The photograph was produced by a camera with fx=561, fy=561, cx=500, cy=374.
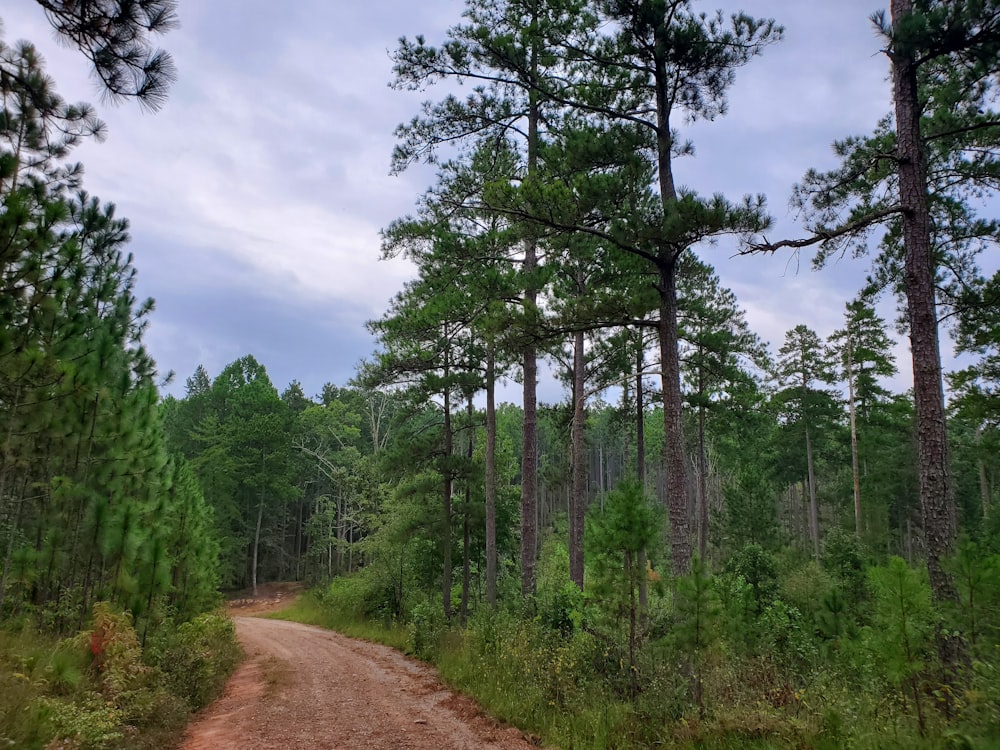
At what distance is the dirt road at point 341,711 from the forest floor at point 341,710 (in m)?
0.01

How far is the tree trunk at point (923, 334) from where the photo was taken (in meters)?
6.32

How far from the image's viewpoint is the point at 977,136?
8812 mm

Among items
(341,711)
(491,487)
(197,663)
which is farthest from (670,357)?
(197,663)

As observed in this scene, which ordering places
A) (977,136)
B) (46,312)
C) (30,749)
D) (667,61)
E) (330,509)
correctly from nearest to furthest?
(30,749), (46,312), (667,61), (977,136), (330,509)

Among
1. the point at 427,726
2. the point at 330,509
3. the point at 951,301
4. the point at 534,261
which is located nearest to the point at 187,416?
the point at 330,509

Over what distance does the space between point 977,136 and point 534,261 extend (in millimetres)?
8099

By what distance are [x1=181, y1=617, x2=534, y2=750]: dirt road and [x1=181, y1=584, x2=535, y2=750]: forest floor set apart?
0.01m

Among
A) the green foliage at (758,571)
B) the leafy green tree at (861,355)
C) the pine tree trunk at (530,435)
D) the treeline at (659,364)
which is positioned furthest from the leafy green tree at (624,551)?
the leafy green tree at (861,355)

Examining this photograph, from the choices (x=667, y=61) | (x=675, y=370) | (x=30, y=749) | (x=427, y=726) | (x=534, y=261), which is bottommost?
(x=427, y=726)

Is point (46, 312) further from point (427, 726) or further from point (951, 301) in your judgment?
point (951, 301)

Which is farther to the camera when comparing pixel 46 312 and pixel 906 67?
pixel 906 67

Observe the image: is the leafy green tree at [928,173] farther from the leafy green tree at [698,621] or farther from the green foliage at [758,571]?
the green foliage at [758,571]

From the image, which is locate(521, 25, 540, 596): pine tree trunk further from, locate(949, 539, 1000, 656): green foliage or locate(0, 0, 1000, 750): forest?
locate(949, 539, 1000, 656): green foliage

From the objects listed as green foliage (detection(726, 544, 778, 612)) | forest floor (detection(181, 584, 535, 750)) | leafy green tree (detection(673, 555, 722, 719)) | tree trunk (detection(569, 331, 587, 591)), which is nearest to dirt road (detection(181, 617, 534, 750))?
forest floor (detection(181, 584, 535, 750))
